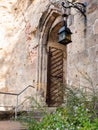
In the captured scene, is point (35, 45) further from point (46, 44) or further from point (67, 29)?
point (67, 29)

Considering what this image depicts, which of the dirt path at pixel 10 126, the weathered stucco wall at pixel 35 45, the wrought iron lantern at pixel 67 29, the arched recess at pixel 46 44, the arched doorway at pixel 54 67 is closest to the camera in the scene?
the dirt path at pixel 10 126

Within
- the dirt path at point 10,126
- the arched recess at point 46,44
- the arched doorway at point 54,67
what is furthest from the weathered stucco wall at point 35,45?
the dirt path at point 10,126

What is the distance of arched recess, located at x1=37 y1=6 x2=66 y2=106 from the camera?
691 cm

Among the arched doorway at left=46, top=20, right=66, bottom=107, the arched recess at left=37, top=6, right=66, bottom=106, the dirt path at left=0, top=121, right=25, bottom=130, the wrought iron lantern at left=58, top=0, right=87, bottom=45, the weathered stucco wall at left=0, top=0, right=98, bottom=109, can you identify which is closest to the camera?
the dirt path at left=0, top=121, right=25, bottom=130

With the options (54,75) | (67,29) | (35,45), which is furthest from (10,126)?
(35,45)

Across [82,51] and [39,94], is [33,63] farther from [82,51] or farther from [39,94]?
[82,51]

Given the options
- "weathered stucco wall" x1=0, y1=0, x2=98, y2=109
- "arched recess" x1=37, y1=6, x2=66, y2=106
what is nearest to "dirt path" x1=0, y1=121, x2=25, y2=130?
"weathered stucco wall" x1=0, y1=0, x2=98, y2=109

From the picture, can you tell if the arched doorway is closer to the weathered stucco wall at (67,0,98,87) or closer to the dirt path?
the weathered stucco wall at (67,0,98,87)

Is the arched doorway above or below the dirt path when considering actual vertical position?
above

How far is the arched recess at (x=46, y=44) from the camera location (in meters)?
6.91

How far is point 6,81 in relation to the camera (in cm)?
914

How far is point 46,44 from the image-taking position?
287 inches

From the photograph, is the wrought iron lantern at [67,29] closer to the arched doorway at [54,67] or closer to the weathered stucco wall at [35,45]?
the weathered stucco wall at [35,45]

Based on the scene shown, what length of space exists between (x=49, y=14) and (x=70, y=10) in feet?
4.84
